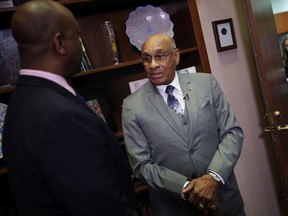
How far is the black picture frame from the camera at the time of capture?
2188 mm

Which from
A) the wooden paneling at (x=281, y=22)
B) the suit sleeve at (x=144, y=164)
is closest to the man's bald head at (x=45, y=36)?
the suit sleeve at (x=144, y=164)

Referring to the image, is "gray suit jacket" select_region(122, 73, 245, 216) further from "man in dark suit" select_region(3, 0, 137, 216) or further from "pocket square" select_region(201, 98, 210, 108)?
"man in dark suit" select_region(3, 0, 137, 216)

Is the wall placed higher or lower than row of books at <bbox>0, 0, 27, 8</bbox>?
lower

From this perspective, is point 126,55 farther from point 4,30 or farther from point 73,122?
point 73,122

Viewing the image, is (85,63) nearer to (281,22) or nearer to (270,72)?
(270,72)

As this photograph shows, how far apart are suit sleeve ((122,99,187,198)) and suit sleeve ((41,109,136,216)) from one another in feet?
1.84

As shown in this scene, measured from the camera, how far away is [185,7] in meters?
1.92

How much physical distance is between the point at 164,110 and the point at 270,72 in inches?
36.9

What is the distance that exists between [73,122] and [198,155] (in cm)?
84

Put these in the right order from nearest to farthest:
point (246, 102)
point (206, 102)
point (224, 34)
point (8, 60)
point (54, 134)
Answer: point (54, 134) < point (206, 102) < point (8, 60) < point (224, 34) < point (246, 102)

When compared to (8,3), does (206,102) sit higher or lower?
lower

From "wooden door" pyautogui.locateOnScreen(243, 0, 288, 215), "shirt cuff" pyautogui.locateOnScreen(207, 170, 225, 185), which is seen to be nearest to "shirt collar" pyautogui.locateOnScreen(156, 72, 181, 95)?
"shirt cuff" pyautogui.locateOnScreen(207, 170, 225, 185)

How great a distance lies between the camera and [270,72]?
1.96 m

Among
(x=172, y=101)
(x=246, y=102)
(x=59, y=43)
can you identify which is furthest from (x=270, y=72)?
(x=59, y=43)
